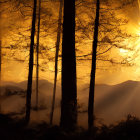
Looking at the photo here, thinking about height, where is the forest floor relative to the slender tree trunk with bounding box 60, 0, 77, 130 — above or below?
below

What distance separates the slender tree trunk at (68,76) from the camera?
23.5ft

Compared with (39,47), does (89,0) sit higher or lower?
higher

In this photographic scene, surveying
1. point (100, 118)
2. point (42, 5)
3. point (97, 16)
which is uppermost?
point (42, 5)

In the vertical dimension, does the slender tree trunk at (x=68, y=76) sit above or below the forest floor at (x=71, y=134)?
above

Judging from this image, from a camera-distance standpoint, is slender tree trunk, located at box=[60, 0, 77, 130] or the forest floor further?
slender tree trunk, located at box=[60, 0, 77, 130]

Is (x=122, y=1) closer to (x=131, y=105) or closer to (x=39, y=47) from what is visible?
(x=39, y=47)

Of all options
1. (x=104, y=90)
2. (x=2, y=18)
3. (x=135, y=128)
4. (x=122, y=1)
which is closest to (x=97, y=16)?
(x=122, y=1)

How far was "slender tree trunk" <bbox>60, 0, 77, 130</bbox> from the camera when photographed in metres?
7.17

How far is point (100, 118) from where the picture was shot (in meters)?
10.0

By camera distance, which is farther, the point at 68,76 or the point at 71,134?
the point at 68,76

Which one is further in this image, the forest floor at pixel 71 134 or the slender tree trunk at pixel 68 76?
the slender tree trunk at pixel 68 76

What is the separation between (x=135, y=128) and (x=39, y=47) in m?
6.95

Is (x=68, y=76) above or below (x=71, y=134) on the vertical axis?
above

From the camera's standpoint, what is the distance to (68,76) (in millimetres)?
7230
